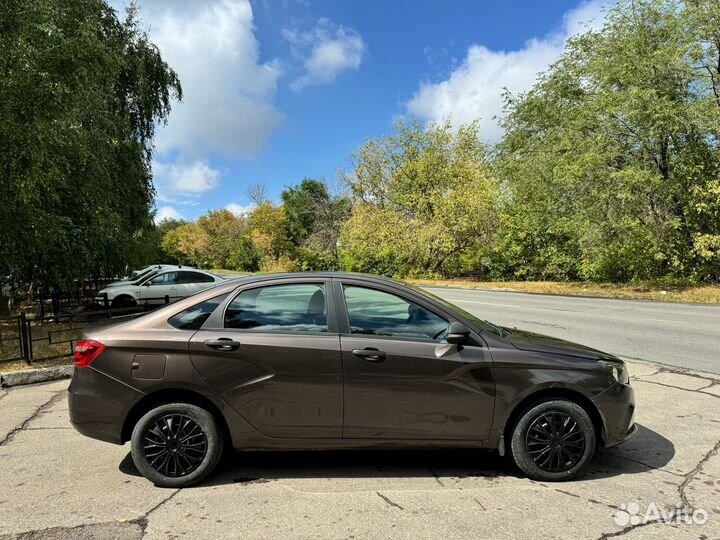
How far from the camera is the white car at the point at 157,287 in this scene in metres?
16.6

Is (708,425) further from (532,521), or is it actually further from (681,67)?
(681,67)

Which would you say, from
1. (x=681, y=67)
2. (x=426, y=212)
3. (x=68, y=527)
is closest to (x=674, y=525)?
(x=68, y=527)

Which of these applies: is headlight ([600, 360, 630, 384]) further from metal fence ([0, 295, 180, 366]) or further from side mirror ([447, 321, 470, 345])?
metal fence ([0, 295, 180, 366])

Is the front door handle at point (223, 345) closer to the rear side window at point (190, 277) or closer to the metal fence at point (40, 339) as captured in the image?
the metal fence at point (40, 339)

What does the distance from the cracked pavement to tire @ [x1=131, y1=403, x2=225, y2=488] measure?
11 cm

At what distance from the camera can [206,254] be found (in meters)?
65.1

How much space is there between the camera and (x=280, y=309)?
3.91 metres

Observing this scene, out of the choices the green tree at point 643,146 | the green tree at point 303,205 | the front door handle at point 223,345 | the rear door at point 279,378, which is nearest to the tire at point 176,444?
the rear door at point 279,378

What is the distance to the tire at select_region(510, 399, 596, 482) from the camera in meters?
3.67

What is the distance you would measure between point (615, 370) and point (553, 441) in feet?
2.50

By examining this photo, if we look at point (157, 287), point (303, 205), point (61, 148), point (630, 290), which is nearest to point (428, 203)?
point (630, 290)

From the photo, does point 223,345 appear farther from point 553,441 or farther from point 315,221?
point 315,221

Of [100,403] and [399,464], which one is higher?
[100,403]

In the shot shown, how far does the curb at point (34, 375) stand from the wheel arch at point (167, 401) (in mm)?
4055
